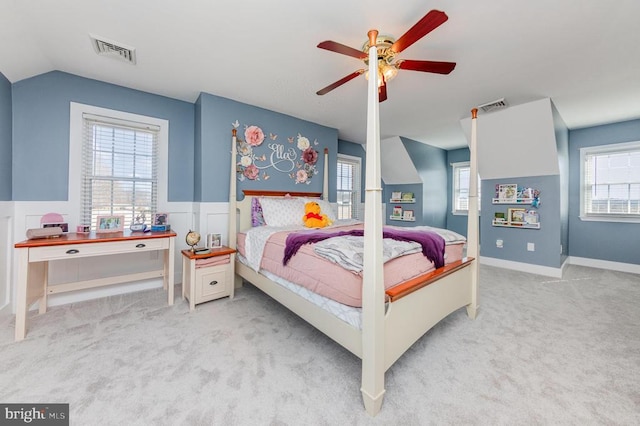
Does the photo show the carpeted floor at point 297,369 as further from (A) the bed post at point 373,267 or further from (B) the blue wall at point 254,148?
(B) the blue wall at point 254,148

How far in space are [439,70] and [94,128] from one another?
11.8 feet

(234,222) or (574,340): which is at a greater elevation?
(234,222)

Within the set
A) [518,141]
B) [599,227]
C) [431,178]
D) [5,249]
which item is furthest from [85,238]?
[599,227]

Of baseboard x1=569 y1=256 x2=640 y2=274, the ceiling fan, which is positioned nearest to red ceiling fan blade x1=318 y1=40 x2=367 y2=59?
the ceiling fan

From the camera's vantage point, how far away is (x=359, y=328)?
1.46 metres

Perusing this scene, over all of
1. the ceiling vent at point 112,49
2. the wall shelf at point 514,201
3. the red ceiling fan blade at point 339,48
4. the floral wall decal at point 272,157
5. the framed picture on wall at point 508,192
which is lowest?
the wall shelf at point 514,201

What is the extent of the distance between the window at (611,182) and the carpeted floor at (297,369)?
257cm

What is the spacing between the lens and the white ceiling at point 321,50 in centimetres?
176

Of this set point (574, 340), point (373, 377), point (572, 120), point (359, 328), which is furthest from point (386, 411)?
point (572, 120)

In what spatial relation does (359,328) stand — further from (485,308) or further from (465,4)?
(465,4)

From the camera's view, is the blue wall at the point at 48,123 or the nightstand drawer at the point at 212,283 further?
the nightstand drawer at the point at 212,283

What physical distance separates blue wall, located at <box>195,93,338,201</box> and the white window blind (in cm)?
58

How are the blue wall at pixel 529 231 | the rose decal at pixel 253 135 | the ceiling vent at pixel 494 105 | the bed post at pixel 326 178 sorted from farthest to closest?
the bed post at pixel 326 178, the blue wall at pixel 529 231, the rose decal at pixel 253 135, the ceiling vent at pixel 494 105

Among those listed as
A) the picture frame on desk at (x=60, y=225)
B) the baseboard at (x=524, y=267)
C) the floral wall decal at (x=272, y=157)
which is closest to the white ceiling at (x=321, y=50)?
the floral wall decal at (x=272, y=157)
